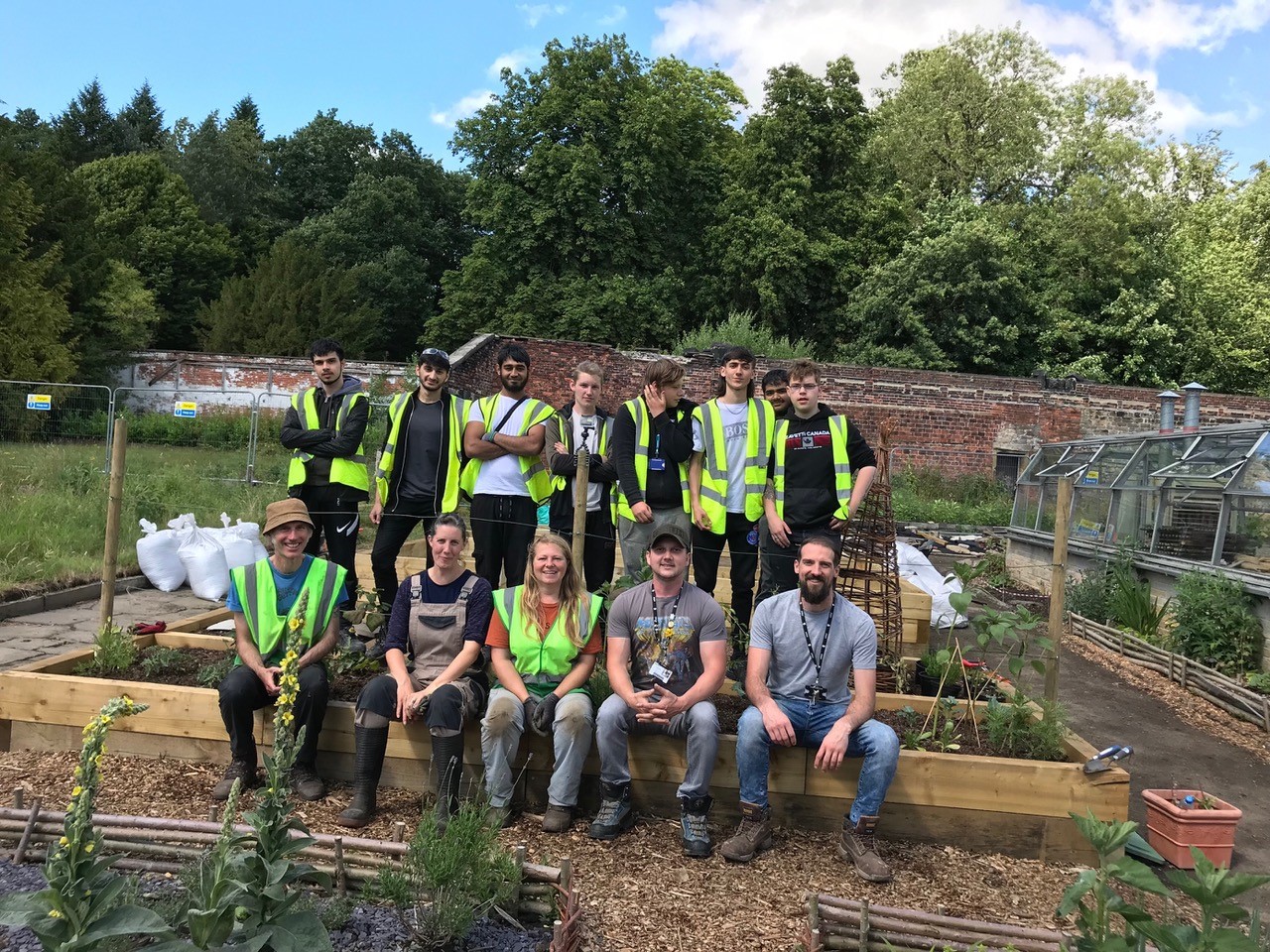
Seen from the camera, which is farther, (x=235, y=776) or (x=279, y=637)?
(x=279, y=637)

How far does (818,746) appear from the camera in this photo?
13.3 feet

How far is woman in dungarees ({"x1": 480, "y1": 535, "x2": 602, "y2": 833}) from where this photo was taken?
13.1 ft

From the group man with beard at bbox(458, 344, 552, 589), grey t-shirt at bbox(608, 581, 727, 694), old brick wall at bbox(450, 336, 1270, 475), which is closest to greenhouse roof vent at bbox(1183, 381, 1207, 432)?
old brick wall at bbox(450, 336, 1270, 475)

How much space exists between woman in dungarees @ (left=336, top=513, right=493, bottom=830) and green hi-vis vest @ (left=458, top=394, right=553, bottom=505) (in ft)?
4.15

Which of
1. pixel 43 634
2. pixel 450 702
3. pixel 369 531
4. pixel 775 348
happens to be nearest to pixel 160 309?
pixel 775 348

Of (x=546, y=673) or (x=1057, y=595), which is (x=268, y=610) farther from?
(x=1057, y=595)

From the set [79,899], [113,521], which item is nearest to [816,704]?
[79,899]

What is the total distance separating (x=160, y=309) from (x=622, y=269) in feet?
50.4

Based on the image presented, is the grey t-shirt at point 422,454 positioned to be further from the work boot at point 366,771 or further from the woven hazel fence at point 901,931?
the woven hazel fence at point 901,931

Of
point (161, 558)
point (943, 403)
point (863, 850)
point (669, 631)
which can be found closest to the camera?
point (863, 850)

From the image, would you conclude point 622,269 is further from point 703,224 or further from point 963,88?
point 963,88

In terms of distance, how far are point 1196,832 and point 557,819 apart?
2790 millimetres

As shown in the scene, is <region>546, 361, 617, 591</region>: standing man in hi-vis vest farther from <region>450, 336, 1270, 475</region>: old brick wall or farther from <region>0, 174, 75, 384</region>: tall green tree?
<region>0, 174, 75, 384</region>: tall green tree

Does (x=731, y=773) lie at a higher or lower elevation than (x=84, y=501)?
lower
